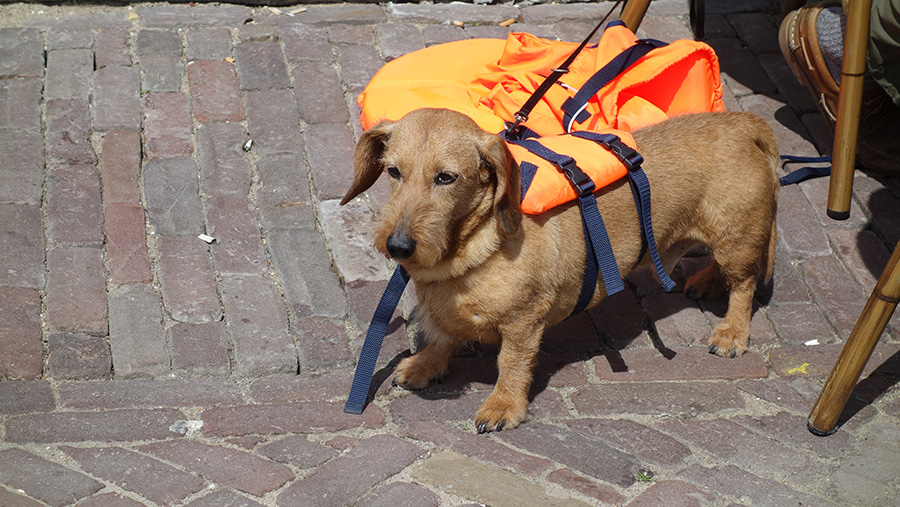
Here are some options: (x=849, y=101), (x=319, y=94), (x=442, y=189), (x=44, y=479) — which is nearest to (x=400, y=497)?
(x=442, y=189)

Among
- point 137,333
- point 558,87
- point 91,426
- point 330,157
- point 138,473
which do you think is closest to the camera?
point 138,473

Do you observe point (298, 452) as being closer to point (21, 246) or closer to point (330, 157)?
point (21, 246)

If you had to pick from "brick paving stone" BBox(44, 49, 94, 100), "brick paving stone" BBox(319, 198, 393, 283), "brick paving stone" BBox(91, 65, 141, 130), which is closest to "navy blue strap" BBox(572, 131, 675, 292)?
"brick paving stone" BBox(319, 198, 393, 283)

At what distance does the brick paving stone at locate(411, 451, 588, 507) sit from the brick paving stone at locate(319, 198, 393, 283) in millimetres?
1527

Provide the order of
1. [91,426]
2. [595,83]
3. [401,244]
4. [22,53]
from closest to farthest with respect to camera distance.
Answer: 1. [401,244]
2. [91,426]
3. [595,83]
4. [22,53]

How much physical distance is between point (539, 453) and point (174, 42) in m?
4.45

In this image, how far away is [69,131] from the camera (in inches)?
227

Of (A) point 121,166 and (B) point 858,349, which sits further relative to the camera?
(A) point 121,166

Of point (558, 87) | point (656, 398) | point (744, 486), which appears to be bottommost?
point (656, 398)

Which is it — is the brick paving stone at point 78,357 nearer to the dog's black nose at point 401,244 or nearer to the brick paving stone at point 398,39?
the dog's black nose at point 401,244

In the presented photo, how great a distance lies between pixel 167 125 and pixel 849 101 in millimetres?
4260

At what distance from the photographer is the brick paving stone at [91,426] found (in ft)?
12.7

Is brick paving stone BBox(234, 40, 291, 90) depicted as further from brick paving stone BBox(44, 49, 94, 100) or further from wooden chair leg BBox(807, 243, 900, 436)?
wooden chair leg BBox(807, 243, 900, 436)

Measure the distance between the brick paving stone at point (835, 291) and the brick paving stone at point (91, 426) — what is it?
371 centimetres
